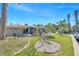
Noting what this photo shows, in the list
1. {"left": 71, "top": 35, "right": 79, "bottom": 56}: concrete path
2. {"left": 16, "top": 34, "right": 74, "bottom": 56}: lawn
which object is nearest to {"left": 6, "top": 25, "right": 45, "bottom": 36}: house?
{"left": 16, "top": 34, "right": 74, "bottom": 56}: lawn

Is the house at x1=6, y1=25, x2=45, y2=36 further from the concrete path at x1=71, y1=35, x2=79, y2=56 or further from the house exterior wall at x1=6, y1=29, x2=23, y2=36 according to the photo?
the concrete path at x1=71, y1=35, x2=79, y2=56

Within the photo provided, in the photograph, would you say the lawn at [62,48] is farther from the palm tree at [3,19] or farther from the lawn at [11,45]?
the palm tree at [3,19]

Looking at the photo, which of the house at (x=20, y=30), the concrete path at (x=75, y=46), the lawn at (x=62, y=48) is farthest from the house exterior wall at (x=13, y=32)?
the concrete path at (x=75, y=46)

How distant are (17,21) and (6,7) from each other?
0.25 metres

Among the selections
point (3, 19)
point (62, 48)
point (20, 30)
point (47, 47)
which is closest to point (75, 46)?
point (62, 48)

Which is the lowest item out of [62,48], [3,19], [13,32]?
[62,48]

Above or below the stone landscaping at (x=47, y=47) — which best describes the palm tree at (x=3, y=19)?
above

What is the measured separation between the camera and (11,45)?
3.20 meters

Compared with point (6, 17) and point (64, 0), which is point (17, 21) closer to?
point (6, 17)

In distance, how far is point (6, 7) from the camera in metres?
3.18

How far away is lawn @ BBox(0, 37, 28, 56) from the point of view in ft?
10.4

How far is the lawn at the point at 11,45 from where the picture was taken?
125 inches

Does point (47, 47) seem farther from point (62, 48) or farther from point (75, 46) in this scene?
point (75, 46)

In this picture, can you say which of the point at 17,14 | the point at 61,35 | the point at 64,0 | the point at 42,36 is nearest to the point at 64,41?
the point at 61,35
